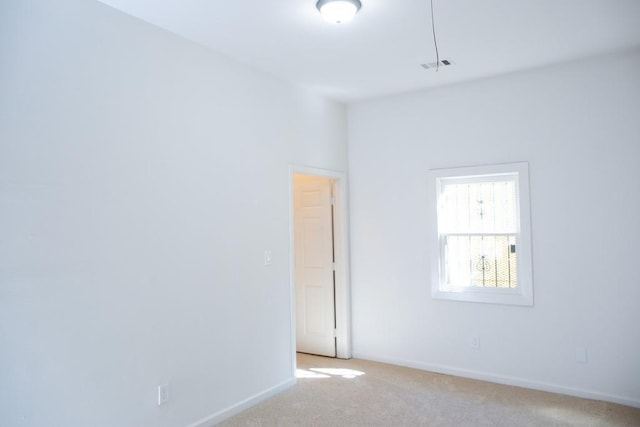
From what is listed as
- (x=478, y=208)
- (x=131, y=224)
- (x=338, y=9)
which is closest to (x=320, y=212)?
(x=478, y=208)

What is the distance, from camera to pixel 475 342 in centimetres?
426

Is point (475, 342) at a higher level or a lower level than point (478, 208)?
lower

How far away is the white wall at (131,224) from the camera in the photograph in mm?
2305

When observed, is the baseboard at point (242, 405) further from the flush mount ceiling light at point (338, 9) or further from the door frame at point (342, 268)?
the flush mount ceiling light at point (338, 9)

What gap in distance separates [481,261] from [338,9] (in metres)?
2.73

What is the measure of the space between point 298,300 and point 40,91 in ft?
11.6

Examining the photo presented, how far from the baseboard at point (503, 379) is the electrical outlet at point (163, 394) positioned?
2452mm

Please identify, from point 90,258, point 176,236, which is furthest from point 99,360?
point 176,236

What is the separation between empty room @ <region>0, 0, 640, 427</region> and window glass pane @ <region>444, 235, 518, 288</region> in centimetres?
2

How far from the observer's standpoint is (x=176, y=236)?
3.12m

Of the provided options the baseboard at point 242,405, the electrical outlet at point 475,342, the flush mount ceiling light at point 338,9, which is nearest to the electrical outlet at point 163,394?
the baseboard at point 242,405

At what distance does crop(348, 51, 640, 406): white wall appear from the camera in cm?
362

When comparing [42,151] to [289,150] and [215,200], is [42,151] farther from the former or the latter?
[289,150]

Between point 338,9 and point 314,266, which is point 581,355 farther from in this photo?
point 338,9
